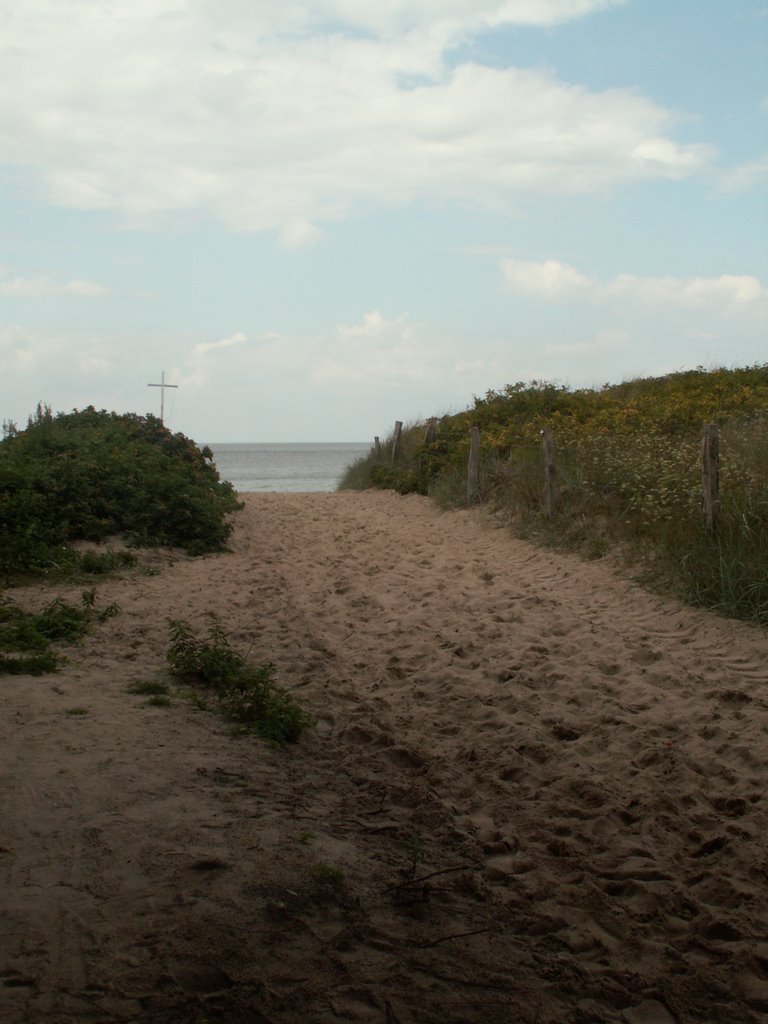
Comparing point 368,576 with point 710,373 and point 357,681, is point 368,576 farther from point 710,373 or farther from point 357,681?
point 710,373

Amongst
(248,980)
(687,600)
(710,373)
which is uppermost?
(710,373)

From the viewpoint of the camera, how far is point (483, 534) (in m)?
14.6

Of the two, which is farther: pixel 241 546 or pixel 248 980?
pixel 241 546

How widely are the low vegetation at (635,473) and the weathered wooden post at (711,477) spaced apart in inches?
3.5

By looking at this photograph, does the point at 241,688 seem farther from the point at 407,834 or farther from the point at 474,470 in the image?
the point at 474,470

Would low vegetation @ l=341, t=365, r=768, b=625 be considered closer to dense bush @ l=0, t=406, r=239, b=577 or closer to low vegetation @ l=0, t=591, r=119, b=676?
dense bush @ l=0, t=406, r=239, b=577

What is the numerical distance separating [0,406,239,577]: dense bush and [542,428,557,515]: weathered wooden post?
15.3ft

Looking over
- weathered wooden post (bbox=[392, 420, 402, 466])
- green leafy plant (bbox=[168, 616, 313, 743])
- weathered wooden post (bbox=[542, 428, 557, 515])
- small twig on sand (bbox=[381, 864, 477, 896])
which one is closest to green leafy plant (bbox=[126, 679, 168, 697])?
green leafy plant (bbox=[168, 616, 313, 743])

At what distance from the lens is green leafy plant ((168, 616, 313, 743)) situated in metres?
5.73

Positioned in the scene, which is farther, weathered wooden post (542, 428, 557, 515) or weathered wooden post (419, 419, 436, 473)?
weathered wooden post (419, 419, 436, 473)

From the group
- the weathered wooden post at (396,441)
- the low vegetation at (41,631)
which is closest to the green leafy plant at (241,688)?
the low vegetation at (41,631)

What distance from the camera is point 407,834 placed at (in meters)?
4.44

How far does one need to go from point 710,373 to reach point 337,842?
1911 centimetres

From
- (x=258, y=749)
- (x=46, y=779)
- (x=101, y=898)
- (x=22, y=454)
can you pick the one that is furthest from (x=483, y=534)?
(x=101, y=898)
